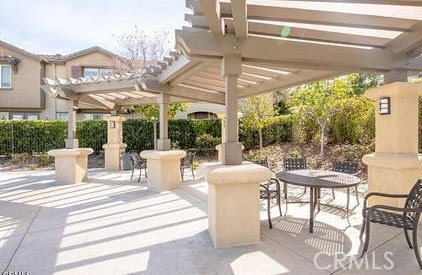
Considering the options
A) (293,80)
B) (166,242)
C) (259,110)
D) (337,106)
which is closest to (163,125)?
(293,80)

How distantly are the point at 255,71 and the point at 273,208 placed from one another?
3.12m

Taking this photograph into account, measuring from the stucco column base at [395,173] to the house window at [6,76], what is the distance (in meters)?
22.3

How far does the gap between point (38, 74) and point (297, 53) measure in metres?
20.3

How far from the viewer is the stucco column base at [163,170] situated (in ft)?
26.6

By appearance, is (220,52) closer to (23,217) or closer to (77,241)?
(77,241)

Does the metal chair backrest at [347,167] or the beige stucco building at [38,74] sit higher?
the beige stucco building at [38,74]

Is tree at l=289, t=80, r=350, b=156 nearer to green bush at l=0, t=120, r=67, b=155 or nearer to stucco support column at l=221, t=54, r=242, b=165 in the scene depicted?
stucco support column at l=221, t=54, r=242, b=165

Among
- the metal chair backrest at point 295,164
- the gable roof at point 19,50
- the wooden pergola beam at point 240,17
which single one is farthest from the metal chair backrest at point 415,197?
the gable roof at point 19,50

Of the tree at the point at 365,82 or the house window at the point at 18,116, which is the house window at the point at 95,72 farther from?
the tree at the point at 365,82

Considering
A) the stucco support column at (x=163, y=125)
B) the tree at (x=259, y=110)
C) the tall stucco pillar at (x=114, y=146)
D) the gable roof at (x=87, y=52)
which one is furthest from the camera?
the gable roof at (x=87, y=52)

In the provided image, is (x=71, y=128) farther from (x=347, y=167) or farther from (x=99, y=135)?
(x=347, y=167)

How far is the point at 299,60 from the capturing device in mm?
4707

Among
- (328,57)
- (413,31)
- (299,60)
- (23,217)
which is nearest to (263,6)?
(299,60)

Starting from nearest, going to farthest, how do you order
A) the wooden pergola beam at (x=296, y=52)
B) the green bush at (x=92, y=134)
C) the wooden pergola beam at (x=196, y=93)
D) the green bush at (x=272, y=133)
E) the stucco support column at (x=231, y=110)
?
the wooden pergola beam at (x=296, y=52)
the stucco support column at (x=231, y=110)
the wooden pergola beam at (x=196, y=93)
the green bush at (x=92, y=134)
the green bush at (x=272, y=133)
